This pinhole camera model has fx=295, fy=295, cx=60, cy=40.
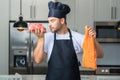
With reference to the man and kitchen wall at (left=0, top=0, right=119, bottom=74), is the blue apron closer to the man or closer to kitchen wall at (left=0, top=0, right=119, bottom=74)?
the man

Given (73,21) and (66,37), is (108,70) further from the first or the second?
(66,37)

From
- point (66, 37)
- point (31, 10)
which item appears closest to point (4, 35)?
point (31, 10)

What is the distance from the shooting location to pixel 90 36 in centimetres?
129

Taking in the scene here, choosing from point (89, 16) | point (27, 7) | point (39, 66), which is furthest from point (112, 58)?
point (27, 7)

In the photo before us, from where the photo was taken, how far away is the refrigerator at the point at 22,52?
400cm

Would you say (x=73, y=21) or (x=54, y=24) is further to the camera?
(x=73, y=21)

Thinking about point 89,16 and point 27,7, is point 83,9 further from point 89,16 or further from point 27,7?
point 27,7

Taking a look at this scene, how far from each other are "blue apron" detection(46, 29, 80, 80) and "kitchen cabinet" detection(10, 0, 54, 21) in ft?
9.05

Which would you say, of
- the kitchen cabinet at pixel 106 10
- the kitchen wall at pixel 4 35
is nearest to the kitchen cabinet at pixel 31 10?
the kitchen wall at pixel 4 35

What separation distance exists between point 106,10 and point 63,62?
2.87 metres

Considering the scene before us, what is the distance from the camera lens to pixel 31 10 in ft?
13.3

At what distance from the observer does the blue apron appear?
4.30 ft

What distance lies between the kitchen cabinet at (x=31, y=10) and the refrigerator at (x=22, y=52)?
0.40 ft

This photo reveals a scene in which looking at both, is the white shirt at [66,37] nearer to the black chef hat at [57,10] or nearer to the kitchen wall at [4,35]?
the black chef hat at [57,10]
